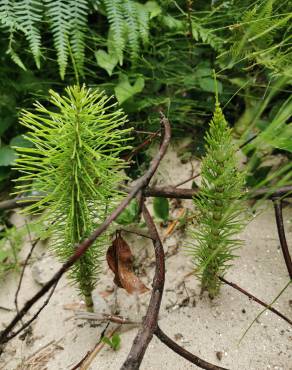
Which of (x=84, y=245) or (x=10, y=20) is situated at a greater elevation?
(x=10, y=20)

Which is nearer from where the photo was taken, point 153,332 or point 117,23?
point 153,332

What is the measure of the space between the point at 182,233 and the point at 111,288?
29 cm

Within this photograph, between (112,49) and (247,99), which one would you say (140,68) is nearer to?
(112,49)

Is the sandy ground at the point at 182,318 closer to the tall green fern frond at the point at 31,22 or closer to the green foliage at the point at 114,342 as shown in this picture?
the green foliage at the point at 114,342

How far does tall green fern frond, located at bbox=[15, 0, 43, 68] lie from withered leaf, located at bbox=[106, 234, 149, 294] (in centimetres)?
72

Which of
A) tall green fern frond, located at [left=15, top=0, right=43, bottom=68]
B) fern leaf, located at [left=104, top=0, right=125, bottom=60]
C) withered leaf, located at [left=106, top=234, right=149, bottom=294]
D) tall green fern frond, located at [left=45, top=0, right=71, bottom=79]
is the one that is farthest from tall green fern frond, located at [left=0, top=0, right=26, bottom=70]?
withered leaf, located at [left=106, top=234, right=149, bottom=294]

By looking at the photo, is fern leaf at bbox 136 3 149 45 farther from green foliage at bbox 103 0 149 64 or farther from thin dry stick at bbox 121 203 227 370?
thin dry stick at bbox 121 203 227 370

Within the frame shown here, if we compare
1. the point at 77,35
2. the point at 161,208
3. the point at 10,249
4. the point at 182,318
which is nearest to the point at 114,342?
the point at 182,318

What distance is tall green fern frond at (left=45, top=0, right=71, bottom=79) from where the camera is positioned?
1369 millimetres

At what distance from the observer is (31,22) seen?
4.61 ft

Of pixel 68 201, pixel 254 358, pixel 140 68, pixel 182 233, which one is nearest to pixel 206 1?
pixel 140 68

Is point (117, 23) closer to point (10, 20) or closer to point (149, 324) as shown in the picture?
Answer: point (10, 20)

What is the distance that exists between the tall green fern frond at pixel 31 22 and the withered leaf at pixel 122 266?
2.35ft

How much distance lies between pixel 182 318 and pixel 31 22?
3.66ft
